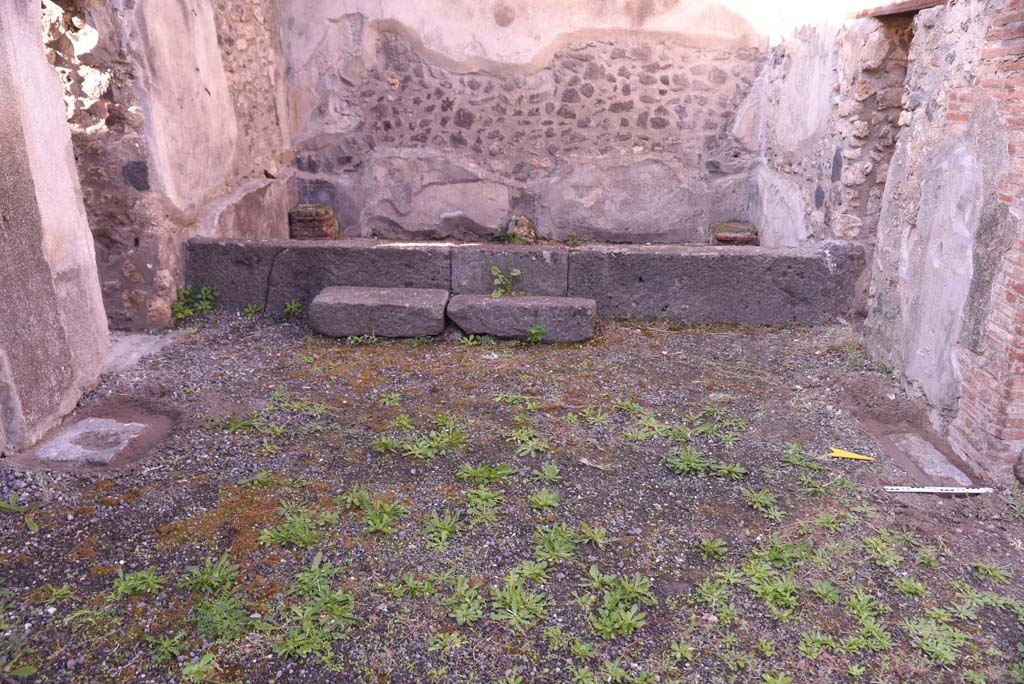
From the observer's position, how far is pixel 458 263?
194 inches

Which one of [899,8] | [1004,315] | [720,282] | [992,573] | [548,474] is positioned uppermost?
[899,8]

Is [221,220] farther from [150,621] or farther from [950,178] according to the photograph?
[950,178]

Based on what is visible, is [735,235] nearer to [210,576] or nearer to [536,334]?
[536,334]

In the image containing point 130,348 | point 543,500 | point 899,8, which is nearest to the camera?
point 543,500

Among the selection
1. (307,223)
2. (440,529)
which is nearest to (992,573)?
(440,529)

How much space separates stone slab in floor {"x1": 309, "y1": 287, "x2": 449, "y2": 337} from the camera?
15.0ft

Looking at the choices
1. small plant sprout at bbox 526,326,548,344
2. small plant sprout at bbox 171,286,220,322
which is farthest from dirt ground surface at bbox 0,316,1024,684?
small plant sprout at bbox 171,286,220,322

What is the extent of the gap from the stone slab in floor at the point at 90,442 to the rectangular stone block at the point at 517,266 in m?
2.24

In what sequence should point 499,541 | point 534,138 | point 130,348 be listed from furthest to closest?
point 534,138, point 130,348, point 499,541

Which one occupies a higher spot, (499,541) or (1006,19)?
(1006,19)

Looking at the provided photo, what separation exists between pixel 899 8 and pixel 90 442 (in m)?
4.80

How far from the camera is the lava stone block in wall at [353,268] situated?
16.1 ft

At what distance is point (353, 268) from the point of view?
493 centimetres

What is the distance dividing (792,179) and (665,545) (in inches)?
173
